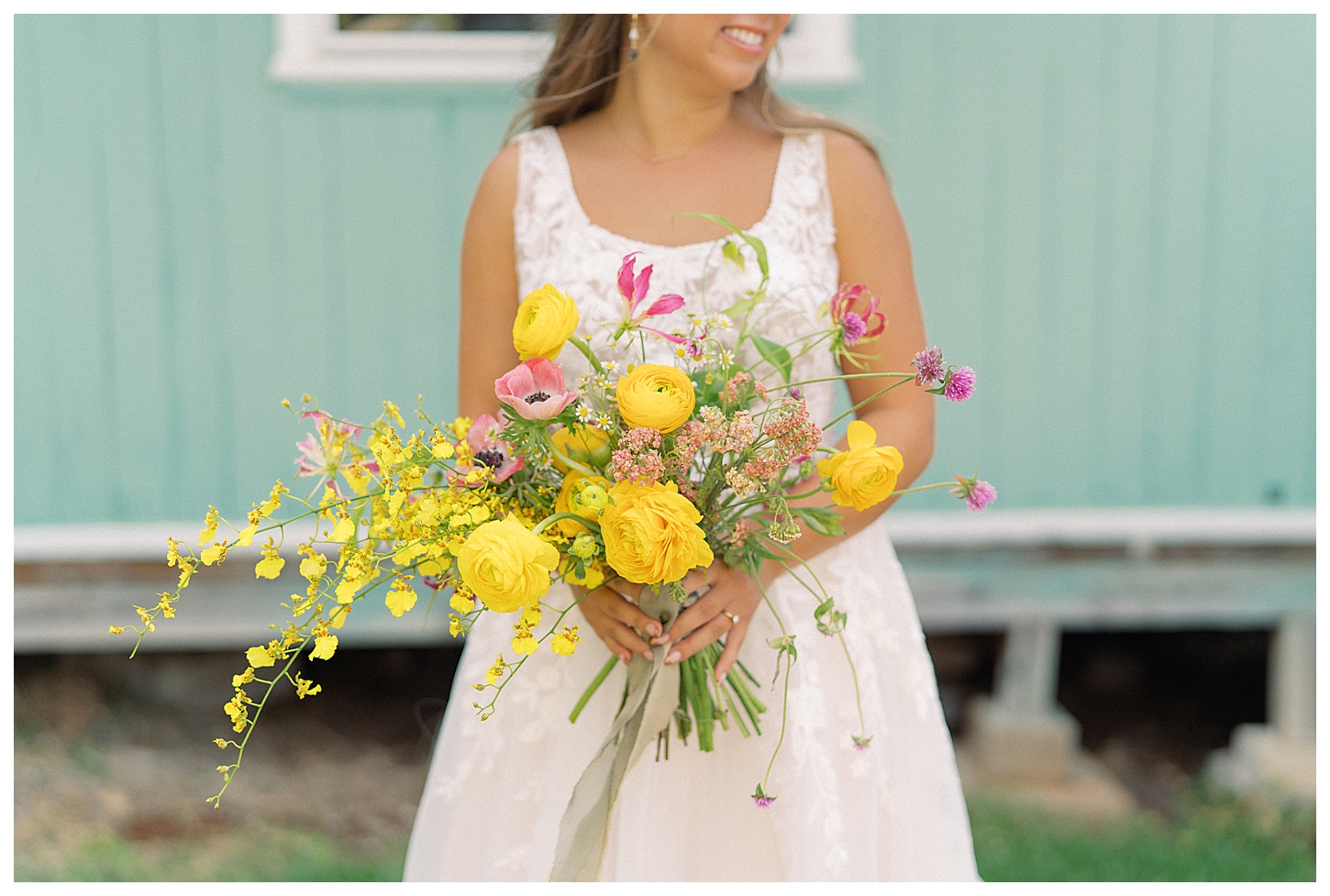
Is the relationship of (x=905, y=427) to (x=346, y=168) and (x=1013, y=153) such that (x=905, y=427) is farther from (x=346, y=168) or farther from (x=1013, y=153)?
(x=346, y=168)

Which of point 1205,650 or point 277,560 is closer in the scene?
point 277,560

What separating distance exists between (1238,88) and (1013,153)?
78cm

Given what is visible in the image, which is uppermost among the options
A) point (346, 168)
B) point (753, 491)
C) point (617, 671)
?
point (346, 168)

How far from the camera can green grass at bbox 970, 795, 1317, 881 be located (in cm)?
317

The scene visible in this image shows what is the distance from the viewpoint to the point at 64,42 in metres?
3.13

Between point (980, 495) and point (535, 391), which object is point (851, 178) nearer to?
point (980, 495)

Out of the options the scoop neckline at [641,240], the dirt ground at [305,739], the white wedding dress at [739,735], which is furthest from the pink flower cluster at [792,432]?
the dirt ground at [305,739]

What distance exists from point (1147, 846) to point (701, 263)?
2.79 m

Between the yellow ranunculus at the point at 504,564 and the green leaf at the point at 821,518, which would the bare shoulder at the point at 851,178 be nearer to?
the green leaf at the point at 821,518

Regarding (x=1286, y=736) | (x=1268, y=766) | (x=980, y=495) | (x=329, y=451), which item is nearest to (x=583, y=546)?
(x=329, y=451)

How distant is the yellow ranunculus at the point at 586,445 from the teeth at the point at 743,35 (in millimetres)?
783

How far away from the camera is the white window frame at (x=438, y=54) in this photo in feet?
10.3

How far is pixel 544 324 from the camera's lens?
115 centimetres
